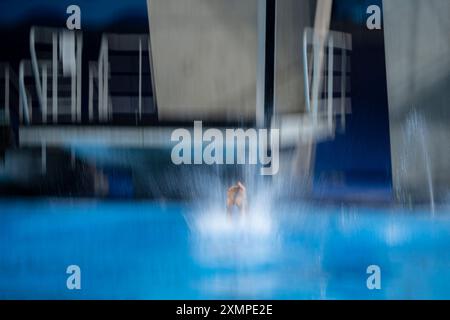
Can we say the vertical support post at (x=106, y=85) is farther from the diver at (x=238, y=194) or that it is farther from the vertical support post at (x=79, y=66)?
the diver at (x=238, y=194)

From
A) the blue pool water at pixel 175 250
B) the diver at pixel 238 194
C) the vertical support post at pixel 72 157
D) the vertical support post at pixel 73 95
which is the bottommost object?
the blue pool water at pixel 175 250

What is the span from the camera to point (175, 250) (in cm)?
235

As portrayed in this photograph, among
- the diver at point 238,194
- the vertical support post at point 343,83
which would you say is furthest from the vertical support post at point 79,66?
the vertical support post at point 343,83

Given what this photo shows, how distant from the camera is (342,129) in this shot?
2367 millimetres

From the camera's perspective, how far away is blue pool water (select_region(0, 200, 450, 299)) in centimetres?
234

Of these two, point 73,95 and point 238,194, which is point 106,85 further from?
point 238,194

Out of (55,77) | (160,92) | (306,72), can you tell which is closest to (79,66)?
(55,77)

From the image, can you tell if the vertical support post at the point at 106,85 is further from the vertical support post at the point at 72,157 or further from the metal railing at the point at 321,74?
the metal railing at the point at 321,74

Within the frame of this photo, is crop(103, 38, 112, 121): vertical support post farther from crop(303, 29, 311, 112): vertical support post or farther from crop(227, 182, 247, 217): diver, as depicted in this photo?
crop(303, 29, 311, 112): vertical support post

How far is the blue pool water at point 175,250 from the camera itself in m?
2.34

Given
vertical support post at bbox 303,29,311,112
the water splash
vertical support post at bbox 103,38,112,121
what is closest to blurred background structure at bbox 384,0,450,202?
the water splash

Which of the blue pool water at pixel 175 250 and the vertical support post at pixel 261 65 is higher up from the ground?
the vertical support post at pixel 261 65
